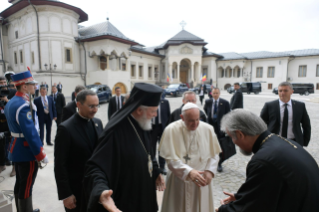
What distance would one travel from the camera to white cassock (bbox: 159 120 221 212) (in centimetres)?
243

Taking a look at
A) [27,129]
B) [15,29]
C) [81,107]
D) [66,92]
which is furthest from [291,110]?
[15,29]

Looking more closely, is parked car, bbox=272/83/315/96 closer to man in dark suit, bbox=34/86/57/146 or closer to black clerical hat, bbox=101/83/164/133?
man in dark suit, bbox=34/86/57/146

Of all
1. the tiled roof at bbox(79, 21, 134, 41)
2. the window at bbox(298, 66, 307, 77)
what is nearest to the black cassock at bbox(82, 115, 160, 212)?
the tiled roof at bbox(79, 21, 134, 41)

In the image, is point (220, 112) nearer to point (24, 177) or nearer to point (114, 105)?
point (114, 105)

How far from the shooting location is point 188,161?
2.52 m

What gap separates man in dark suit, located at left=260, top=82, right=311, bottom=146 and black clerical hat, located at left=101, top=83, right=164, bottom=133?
9.71 ft

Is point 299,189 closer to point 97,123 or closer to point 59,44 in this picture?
point 97,123

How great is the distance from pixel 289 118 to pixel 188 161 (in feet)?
7.83

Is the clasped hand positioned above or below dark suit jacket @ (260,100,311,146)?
below

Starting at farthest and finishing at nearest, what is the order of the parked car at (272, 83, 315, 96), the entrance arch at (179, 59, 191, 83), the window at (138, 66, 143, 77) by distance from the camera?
the entrance arch at (179, 59, 191, 83) → the window at (138, 66, 143, 77) → the parked car at (272, 83, 315, 96)

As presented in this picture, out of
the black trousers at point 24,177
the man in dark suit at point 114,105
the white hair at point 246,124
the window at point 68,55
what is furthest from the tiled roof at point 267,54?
the black trousers at point 24,177

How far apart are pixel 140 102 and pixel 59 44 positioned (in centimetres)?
2365

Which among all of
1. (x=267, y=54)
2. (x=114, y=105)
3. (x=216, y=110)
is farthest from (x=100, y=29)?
(x=267, y=54)

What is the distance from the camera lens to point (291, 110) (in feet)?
11.9
